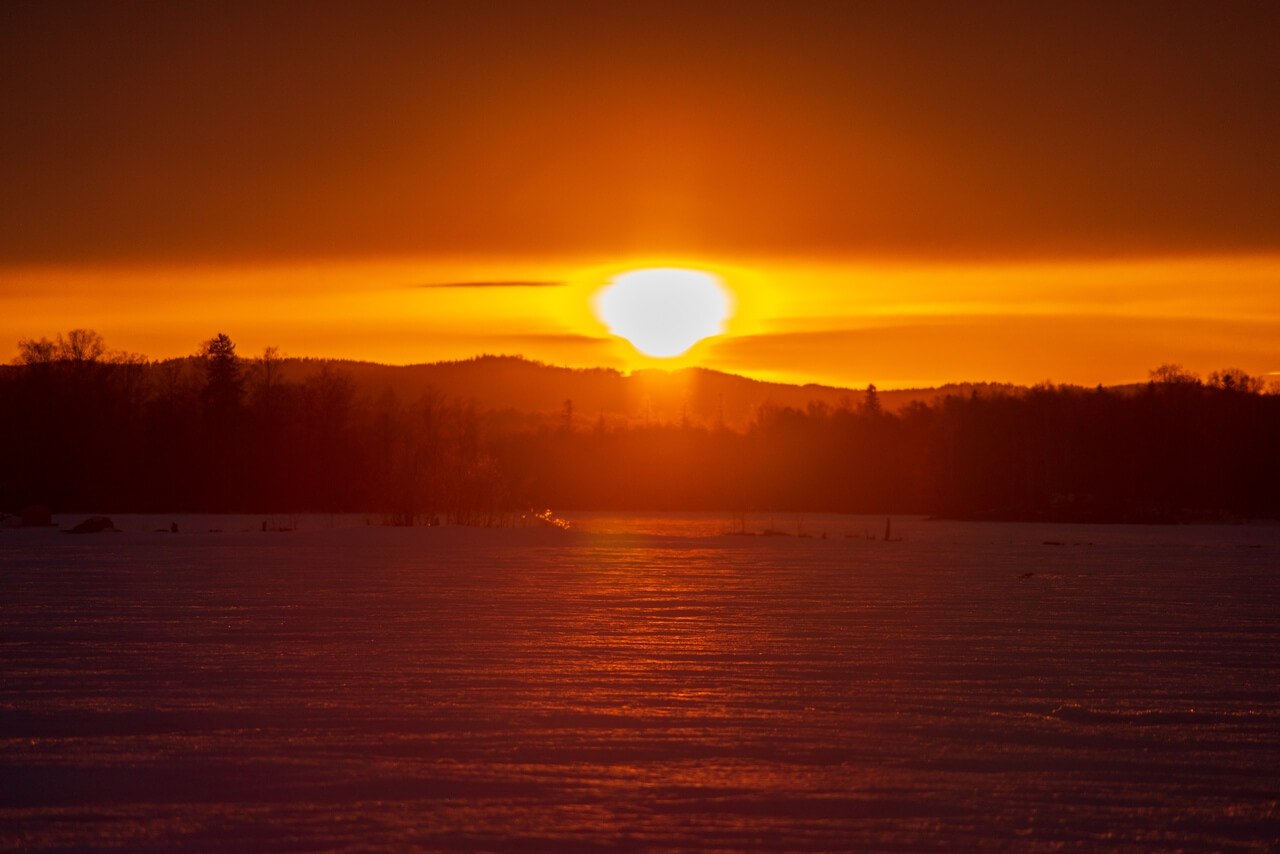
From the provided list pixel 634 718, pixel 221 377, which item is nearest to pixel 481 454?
pixel 221 377

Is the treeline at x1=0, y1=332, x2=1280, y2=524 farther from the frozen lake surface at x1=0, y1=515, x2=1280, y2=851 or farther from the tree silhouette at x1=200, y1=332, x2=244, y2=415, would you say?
the frozen lake surface at x1=0, y1=515, x2=1280, y2=851

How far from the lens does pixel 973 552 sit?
53156 mm

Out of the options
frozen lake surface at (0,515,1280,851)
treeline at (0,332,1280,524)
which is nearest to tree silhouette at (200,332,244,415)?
treeline at (0,332,1280,524)

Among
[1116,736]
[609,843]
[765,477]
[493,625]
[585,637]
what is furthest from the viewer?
[765,477]

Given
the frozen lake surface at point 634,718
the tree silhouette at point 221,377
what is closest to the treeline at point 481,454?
the tree silhouette at point 221,377

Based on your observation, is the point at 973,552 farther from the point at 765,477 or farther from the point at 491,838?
the point at 765,477

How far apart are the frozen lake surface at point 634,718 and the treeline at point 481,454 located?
52707 millimetres

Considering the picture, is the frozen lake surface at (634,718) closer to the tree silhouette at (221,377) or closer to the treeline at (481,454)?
the treeline at (481,454)

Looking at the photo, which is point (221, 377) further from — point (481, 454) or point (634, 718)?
point (634, 718)

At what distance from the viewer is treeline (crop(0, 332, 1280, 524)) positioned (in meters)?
91.4

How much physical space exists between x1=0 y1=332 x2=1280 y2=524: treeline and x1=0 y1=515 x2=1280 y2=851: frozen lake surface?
2075 inches

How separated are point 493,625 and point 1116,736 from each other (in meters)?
12.3

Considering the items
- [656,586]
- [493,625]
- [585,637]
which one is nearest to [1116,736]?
[585,637]

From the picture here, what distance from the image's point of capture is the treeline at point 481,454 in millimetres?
A: 91375
